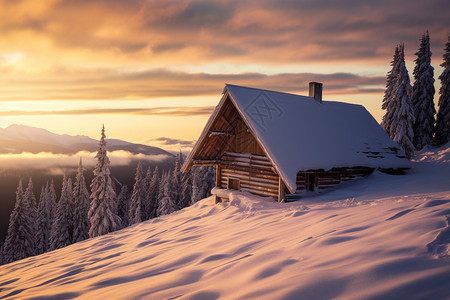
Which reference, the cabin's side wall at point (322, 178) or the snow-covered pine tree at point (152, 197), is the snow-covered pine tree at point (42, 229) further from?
the cabin's side wall at point (322, 178)

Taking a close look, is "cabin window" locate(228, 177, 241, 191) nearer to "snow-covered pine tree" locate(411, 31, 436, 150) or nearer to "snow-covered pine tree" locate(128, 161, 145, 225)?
"snow-covered pine tree" locate(411, 31, 436, 150)

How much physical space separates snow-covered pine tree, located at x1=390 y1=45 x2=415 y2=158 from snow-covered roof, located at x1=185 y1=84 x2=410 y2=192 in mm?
15274

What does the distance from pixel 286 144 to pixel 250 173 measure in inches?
120

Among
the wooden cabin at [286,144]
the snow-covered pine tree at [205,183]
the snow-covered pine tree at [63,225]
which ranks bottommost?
the snow-covered pine tree at [63,225]

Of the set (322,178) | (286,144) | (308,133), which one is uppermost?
(308,133)

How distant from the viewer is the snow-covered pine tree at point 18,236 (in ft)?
153

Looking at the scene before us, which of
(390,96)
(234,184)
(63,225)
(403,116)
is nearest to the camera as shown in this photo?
(234,184)

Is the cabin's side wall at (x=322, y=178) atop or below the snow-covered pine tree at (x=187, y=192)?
atop

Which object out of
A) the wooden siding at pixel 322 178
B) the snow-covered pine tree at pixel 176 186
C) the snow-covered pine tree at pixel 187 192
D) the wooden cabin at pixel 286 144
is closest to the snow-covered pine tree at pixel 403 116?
the wooden cabin at pixel 286 144

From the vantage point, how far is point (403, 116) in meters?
32.2

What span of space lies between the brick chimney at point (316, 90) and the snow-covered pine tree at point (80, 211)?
39.7 metres

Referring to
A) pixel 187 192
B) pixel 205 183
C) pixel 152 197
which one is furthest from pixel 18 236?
pixel 205 183

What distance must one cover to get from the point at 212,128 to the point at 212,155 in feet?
7.63

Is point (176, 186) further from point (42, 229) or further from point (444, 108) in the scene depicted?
point (444, 108)
